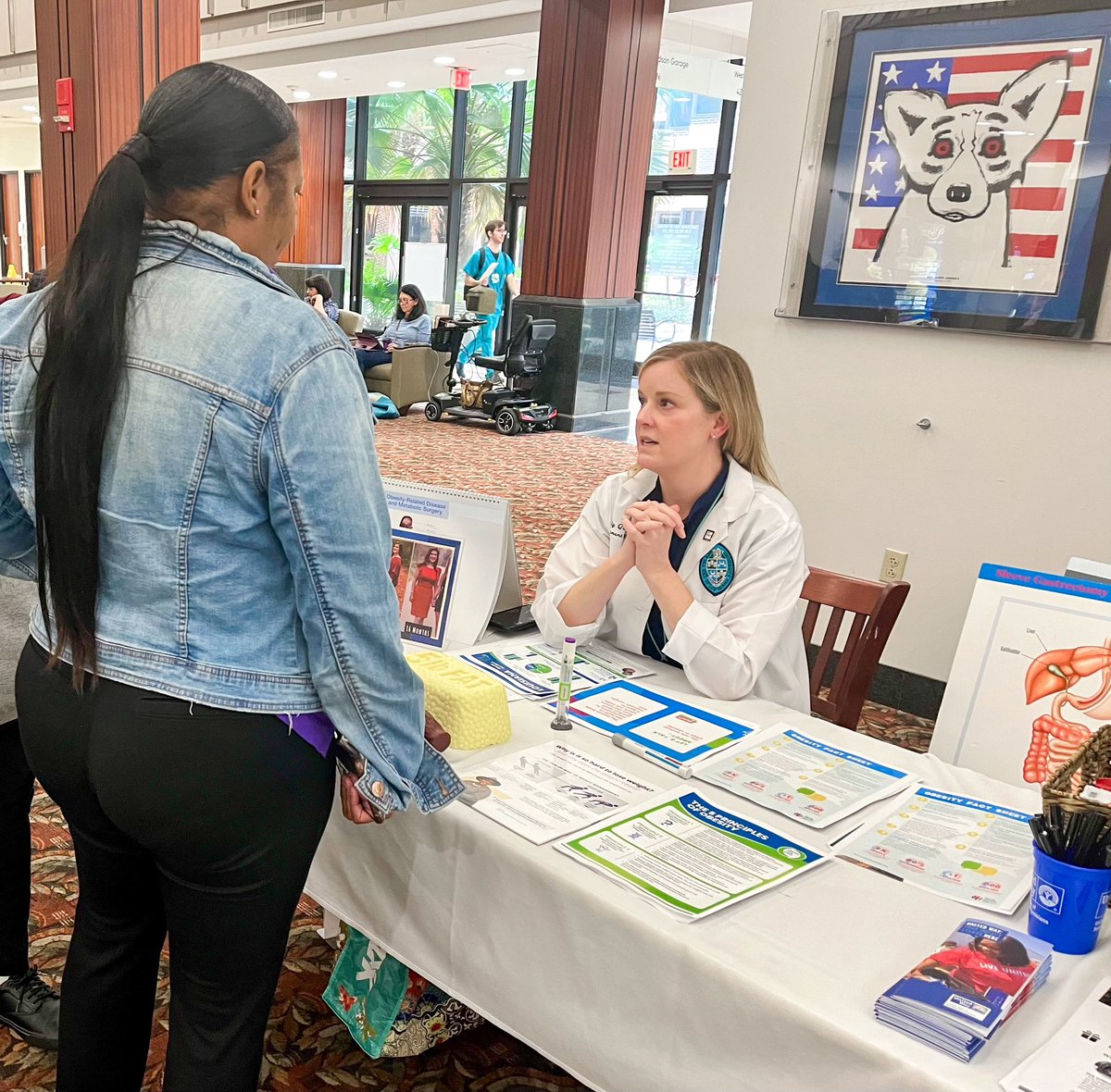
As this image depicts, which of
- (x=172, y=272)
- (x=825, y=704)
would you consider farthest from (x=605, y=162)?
(x=172, y=272)

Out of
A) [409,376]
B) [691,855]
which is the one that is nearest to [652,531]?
[691,855]

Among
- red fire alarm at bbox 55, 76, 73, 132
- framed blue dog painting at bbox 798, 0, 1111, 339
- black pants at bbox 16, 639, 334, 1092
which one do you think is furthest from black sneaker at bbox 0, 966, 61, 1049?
red fire alarm at bbox 55, 76, 73, 132

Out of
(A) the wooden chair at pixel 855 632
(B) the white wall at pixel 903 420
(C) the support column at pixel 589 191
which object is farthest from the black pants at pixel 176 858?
(C) the support column at pixel 589 191

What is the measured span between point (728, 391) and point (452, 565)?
2.10 ft

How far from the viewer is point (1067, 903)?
42.3 inches

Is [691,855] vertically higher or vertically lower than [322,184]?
lower

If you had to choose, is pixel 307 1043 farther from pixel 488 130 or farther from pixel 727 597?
pixel 488 130

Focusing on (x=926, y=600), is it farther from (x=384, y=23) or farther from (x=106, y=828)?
(x=384, y=23)

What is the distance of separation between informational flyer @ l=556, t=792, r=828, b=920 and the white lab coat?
431 mm

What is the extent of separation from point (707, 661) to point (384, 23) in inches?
370

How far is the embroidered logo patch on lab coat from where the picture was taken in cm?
191

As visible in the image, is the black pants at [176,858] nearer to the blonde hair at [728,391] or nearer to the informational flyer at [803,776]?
the informational flyer at [803,776]

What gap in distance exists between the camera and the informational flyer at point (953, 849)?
1219 mm

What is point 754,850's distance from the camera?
1.26 m
